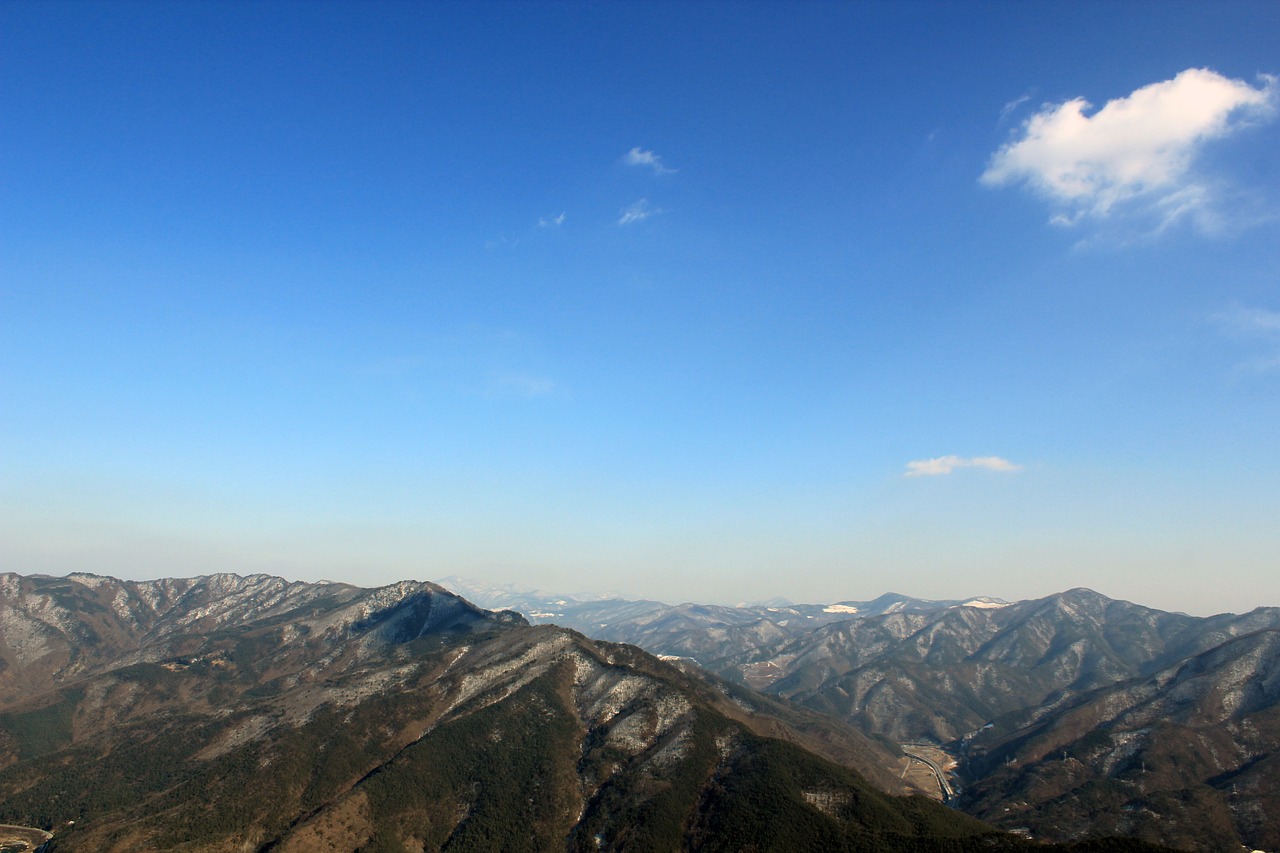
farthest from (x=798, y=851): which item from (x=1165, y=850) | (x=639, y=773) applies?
(x=1165, y=850)

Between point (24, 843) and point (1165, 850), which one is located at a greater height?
point (1165, 850)

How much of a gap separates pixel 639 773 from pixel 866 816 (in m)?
64.2

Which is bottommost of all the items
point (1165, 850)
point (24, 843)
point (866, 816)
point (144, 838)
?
point (24, 843)

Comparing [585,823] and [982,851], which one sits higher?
[982,851]

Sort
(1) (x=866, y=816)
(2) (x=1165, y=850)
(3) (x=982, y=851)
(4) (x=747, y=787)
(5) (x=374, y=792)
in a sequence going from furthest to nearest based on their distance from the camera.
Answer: (5) (x=374, y=792), (4) (x=747, y=787), (1) (x=866, y=816), (3) (x=982, y=851), (2) (x=1165, y=850)

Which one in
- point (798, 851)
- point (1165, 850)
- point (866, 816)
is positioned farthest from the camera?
point (866, 816)

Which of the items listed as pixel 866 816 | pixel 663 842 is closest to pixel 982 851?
pixel 866 816

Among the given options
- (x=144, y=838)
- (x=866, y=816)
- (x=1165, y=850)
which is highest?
(x=1165, y=850)

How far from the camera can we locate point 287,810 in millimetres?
193625

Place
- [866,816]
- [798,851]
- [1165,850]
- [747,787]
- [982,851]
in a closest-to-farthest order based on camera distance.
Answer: [1165,850] < [982,851] < [798,851] < [866,816] < [747,787]

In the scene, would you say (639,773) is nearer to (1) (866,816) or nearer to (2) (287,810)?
(1) (866,816)

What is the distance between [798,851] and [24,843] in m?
223

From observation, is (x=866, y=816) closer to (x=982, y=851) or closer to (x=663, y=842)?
(x=982, y=851)

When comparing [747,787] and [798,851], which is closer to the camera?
[798,851]
